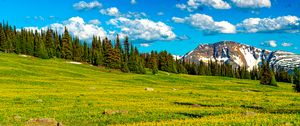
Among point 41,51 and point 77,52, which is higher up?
point 77,52

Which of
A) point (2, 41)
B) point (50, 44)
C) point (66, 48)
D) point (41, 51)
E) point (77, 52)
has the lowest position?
point (41, 51)

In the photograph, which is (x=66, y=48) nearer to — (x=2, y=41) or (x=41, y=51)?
(x=41, y=51)

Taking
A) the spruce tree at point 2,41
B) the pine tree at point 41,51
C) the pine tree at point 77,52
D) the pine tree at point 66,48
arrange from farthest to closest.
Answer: the pine tree at point 77,52 < the pine tree at point 66,48 < the spruce tree at point 2,41 < the pine tree at point 41,51

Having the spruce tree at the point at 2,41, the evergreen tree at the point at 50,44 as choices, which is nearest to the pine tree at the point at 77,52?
the evergreen tree at the point at 50,44

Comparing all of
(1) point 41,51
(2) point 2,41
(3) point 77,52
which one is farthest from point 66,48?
(2) point 2,41

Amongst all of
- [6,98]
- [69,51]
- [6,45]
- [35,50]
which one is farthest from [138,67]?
[6,98]

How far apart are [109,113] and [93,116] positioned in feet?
5.13

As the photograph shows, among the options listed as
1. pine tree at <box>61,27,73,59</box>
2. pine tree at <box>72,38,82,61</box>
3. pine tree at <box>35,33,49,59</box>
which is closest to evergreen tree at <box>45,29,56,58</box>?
pine tree at <box>61,27,73,59</box>

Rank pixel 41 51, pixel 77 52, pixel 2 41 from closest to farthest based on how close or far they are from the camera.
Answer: pixel 41 51, pixel 2 41, pixel 77 52

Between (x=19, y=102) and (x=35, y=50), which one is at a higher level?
(x=35, y=50)

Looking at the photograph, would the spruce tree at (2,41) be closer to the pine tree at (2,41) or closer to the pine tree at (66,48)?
the pine tree at (2,41)

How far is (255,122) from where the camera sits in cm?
1969

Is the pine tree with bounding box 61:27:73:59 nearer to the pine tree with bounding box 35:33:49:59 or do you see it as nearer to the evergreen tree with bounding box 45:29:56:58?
the evergreen tree with bounding box 45:29:56:58

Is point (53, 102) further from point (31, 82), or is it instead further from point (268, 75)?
point (268, 75)
